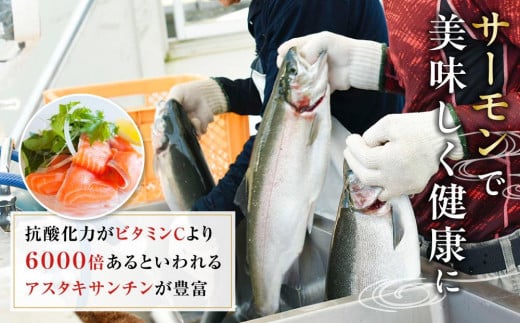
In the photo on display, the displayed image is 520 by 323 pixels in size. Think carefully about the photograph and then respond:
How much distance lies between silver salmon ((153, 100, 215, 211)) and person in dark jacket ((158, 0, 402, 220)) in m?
0.03

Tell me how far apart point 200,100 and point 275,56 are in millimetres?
202

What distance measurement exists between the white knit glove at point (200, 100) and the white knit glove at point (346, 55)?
9.4 inches

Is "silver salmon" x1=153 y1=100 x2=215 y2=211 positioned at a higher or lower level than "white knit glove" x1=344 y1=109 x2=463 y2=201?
lower

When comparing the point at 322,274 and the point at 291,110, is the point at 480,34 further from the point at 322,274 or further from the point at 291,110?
the point at 322,274

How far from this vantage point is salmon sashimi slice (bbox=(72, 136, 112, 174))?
0.94 metres

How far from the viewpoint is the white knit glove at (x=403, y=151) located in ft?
2.56

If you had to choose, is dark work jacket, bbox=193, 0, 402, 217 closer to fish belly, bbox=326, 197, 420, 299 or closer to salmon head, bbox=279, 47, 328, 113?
salmon head, bbox=279, 47, 328, 113

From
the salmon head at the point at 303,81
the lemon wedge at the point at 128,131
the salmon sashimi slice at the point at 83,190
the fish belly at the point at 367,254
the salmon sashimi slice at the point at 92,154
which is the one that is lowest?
the fish belly at the point at 367,254

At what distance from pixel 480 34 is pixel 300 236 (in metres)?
0.36

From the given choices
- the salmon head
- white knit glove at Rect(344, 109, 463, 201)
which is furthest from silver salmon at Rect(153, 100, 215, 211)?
white knit glove at Rect(344, 109, 463, 201)

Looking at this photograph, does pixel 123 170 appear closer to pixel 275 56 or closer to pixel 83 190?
pixel 83 190

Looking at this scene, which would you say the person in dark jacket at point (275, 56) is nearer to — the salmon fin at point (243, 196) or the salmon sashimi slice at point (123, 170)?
the salmon fin at point (243, 196)

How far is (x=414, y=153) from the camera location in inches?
31.0

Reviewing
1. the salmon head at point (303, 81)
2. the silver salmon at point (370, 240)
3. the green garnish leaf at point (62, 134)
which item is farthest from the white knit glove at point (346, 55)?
the green garnish leaf at point (62, 134)
